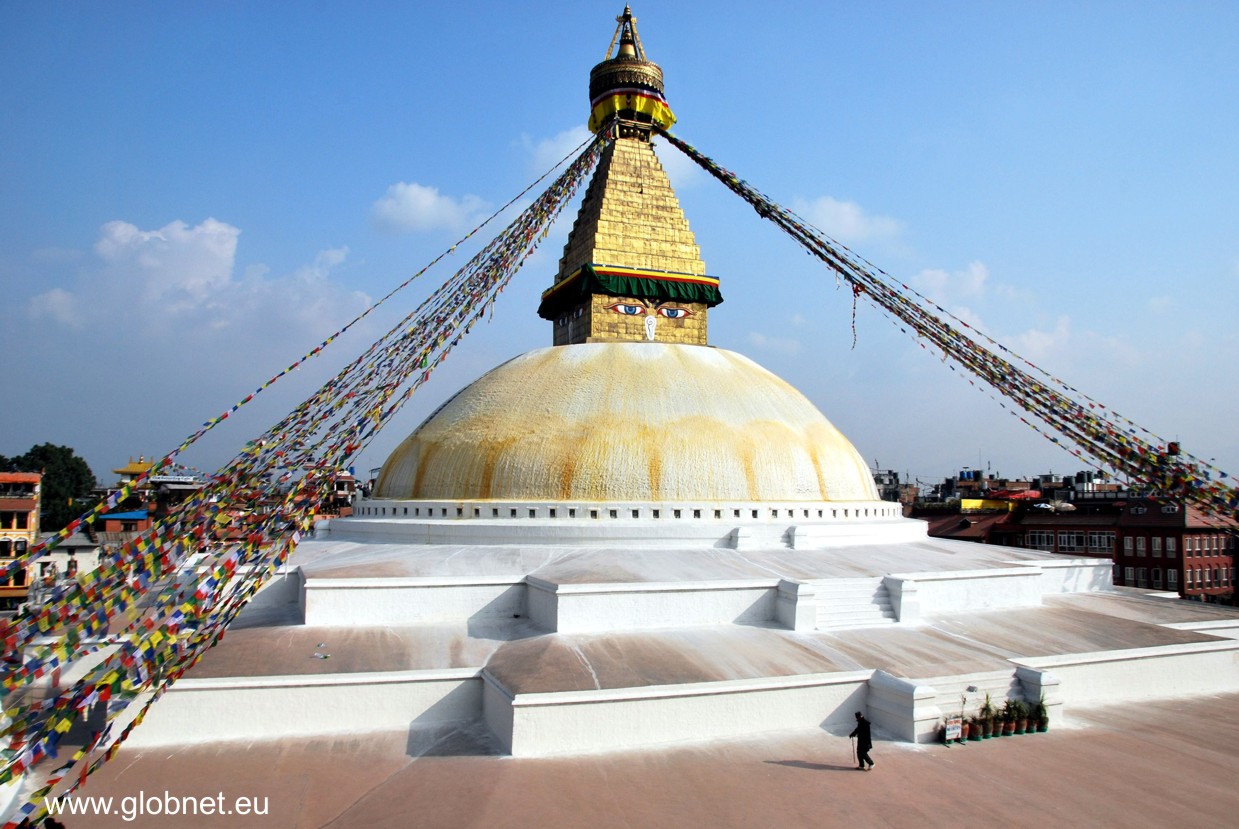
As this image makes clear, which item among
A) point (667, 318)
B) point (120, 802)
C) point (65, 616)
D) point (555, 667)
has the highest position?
point (667, 318)

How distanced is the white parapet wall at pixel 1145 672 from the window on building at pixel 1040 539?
764 inches

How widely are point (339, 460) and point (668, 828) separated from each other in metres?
4.30

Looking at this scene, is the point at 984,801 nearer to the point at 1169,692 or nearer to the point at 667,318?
the point at 1169,692

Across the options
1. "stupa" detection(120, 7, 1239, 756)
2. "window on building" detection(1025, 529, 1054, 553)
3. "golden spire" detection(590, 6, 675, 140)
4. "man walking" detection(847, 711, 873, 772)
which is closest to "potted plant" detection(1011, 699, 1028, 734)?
"stupa" detection(120, 7, 1239, 756)

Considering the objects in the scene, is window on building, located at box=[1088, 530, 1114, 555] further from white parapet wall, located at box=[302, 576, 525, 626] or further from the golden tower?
white parapet wall, located at box=[302, 576, 525, 626]

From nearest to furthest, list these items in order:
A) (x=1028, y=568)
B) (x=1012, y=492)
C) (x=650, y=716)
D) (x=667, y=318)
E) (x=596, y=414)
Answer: (x=650, y=716)
(x=1028, y=568)
(x=596, y=414)
(x=667, y=318)
(x=1012, y=492)

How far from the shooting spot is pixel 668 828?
18.4ft

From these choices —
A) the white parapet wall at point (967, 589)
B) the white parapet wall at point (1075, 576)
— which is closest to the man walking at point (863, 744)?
the white parapet wall at point (967, 589)

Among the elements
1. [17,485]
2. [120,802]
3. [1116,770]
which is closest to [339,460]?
[120,802]

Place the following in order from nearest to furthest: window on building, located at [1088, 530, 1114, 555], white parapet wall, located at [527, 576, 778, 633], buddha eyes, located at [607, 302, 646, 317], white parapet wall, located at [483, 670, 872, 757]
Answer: white parapet wall, located at [483, 670, 872, 757], white parapet wall, located at [527, 576, 778, 633], buddha eyes, located at [607, 302, 646, 317], window on building, located at [1088, 530, 1114, 555]

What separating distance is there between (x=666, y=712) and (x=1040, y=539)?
24.7 m

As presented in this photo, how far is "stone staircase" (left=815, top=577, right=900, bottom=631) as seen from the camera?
9.60m

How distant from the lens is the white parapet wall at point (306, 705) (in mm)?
7211

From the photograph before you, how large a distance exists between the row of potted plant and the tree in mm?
38392
